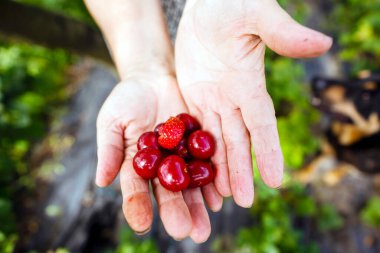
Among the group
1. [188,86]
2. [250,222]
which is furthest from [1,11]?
[250,222]

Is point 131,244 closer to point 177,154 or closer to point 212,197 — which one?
point 177,154

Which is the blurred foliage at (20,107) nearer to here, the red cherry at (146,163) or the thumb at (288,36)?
the red cherry at (146,163)

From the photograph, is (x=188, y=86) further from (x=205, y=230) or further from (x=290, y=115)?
(x=290, y=115)

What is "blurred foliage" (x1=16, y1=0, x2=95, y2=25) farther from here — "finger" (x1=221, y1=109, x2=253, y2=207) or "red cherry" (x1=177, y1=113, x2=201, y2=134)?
"finger" (x1=221, y1=109, x2=253, y2=207)

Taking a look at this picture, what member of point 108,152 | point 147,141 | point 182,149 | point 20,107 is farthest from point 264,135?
point 20,107

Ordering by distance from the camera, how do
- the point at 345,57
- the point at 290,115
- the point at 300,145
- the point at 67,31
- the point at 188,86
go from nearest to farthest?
the point at 188,86 < the point at 67,31 < the point at 300,145 < the point at 290,115 < the point at 345,57

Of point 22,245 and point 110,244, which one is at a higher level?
point 22,245

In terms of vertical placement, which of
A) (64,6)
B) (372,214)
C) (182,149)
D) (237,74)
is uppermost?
(237,74)
